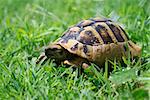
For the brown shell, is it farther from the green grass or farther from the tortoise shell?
the green grass

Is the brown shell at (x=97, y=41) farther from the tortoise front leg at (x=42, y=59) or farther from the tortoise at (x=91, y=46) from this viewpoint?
the tortoise front leg at (x=42, y=59)

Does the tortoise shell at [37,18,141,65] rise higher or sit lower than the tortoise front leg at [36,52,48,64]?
higher

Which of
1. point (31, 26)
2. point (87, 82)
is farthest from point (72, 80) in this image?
point (31, 26)

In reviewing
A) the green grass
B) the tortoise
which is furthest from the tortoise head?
the green grass

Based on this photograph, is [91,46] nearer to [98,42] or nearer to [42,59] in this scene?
[98,42]

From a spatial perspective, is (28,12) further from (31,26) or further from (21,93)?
(21,93)

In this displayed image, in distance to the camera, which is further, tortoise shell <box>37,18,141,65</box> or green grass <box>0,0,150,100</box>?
tortoise shell <box>37,18,141,65</box>

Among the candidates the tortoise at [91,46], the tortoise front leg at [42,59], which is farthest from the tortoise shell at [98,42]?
the tortoise front leg at [42,59]
